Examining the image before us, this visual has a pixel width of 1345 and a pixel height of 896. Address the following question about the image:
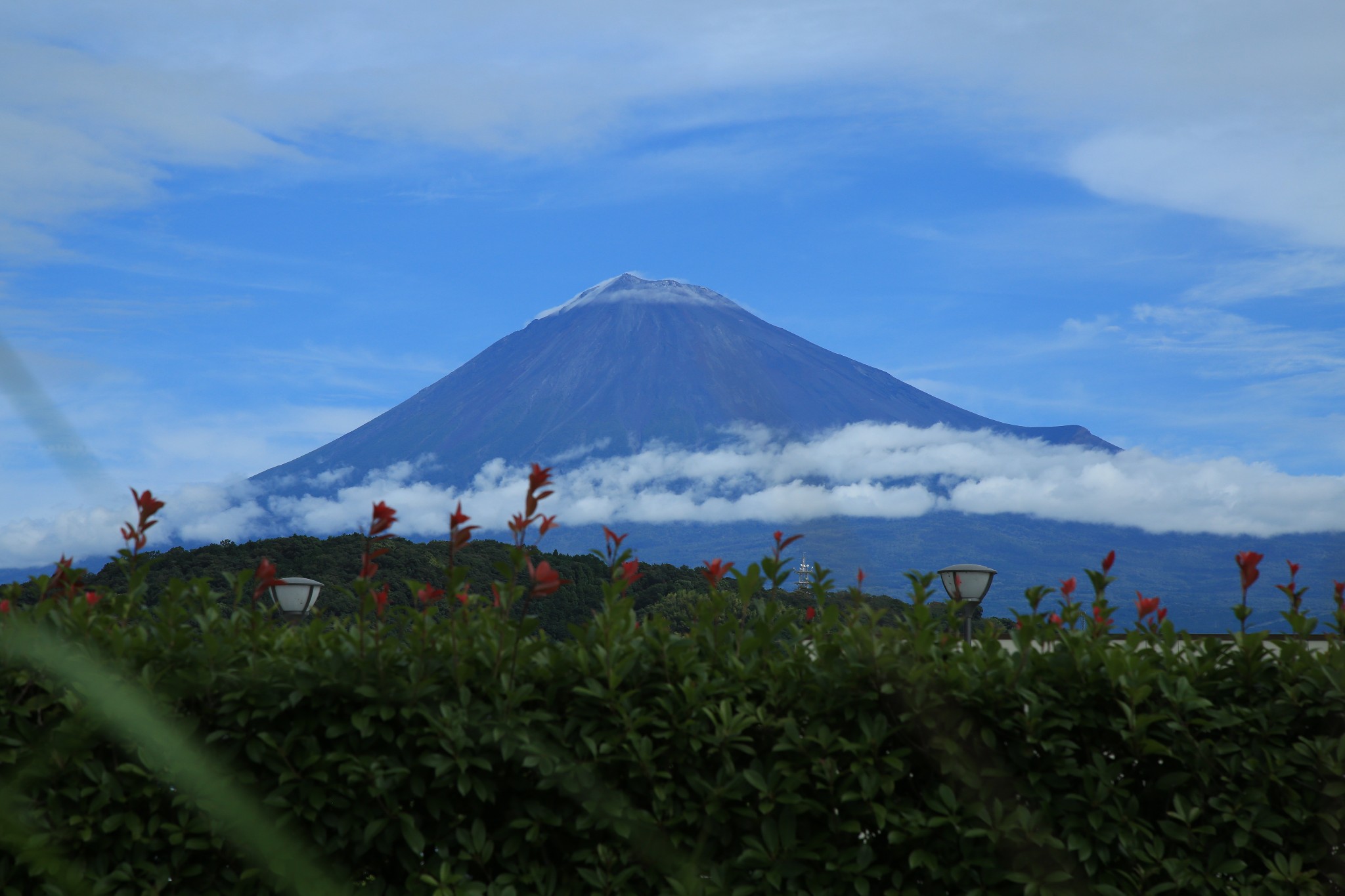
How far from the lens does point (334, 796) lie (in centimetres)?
324

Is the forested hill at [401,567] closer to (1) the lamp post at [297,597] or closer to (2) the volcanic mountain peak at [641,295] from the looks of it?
(1) the lamp post at [297,597]

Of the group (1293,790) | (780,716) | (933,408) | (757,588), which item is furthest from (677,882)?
(933,408)

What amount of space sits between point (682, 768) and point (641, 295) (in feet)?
601

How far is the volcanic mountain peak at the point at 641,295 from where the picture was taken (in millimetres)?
183250

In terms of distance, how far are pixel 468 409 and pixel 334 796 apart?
542 ft

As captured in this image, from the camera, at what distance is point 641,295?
7239 inches

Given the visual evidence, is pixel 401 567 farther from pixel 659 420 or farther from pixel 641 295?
pixel 641 295

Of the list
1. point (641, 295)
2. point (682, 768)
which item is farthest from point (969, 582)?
point (641, 295)

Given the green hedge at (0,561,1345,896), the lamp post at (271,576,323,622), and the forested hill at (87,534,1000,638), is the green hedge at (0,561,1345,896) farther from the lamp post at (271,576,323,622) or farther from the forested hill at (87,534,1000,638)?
the forested hill at (87,534,1000,638)

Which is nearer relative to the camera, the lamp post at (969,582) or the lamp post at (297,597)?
the lamp post at (297,597)

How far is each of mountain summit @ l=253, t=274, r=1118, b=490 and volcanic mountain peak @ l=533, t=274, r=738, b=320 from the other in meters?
1.63

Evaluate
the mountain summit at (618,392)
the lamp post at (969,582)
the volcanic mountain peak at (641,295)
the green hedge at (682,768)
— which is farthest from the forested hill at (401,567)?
the volcanic mountain peak at (641,295)

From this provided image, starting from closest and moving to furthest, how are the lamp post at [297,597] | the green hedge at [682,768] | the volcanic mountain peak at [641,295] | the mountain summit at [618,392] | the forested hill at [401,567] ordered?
the green hedge at [682,768], the lamp post at [297,597], the forested hill at [401,567], the mountain summit at [618,392], the volcanic mountain peak at [641,295]

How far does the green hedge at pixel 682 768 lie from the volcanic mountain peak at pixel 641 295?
17926 cm
